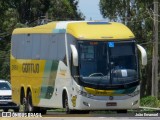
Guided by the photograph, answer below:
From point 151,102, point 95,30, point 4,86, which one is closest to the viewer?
point 95,30

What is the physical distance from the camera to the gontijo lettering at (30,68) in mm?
29495

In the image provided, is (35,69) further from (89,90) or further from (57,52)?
(89,90)

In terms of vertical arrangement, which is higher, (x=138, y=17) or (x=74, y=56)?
(x=74, y=56)

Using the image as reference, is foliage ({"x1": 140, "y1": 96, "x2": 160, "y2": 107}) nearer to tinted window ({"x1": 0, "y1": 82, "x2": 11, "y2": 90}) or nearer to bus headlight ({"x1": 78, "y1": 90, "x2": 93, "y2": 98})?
tinted window ({"x1": 0, "y1": 82, "x2": 11, "y2": 90})

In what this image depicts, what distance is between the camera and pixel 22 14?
81.2 meters

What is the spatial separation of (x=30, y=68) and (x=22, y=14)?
51.6 m

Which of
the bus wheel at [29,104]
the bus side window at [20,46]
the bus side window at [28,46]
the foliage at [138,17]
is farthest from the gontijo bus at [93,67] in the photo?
the foliage at [138,17]

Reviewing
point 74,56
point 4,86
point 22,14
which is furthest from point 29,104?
point 22,14

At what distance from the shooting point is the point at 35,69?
1165 inches

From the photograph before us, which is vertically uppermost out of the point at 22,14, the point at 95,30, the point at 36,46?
the point at 95,30

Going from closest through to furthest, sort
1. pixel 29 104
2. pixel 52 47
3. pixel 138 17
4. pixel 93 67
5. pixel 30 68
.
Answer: pixel 93 67 → pixel 52 47 → pixel 30 68 → pixel 29 104 → pixel 138 17

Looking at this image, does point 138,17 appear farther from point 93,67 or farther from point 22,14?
point 93,67

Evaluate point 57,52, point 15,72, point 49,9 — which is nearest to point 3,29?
point 49,9

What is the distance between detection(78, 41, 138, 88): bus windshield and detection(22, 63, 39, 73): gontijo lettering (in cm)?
451
